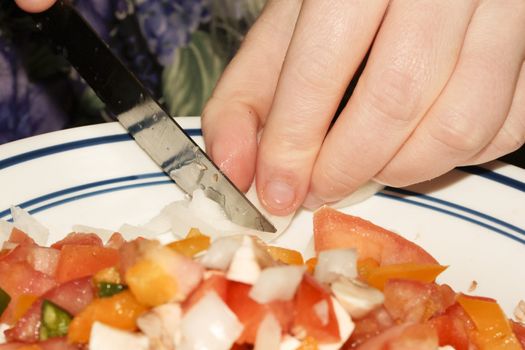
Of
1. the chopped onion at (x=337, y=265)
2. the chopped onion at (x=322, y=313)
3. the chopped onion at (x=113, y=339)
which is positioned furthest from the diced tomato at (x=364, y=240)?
the chopped onion at (x=113, y=339)

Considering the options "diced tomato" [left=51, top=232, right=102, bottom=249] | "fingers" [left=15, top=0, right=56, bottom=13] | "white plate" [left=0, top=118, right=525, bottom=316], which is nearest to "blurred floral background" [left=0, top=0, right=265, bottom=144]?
"white plate" [left=0, top=118, right=525, bottom=316]

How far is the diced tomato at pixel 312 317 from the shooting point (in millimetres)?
859

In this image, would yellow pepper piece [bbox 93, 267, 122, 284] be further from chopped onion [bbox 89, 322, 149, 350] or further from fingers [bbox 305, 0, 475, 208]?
fingers [bbox 305, 0, 475, 208]

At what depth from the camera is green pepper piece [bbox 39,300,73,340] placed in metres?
0.92

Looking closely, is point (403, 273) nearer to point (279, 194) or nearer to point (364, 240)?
point (364, 240)

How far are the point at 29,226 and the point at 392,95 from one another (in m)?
0.55

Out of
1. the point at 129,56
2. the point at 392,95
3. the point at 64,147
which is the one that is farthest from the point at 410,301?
the point at 129,56

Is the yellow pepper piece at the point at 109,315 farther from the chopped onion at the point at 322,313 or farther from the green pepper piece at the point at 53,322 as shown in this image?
the chopped onion at the point at 322,313

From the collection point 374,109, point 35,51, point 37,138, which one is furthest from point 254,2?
point 374,109

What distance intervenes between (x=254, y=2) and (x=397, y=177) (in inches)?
32.6

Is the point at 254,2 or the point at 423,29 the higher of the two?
the point at 423,29

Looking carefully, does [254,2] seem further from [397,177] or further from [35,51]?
[397,177]

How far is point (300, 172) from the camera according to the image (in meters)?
1.13

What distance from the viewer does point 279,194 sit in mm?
1157
